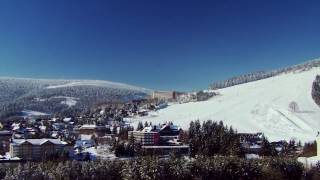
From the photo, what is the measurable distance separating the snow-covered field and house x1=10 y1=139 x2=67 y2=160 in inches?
1563

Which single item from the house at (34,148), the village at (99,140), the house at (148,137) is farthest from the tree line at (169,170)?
the house at (148,137)

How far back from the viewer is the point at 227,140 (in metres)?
80.1

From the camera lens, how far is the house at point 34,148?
81.2 meters

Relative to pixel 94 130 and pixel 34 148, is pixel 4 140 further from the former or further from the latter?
pixel 94 130

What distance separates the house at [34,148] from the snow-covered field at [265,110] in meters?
39.7

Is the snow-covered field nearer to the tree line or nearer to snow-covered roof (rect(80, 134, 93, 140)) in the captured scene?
snow-covered roof (rect(80, 134, 93, 140))

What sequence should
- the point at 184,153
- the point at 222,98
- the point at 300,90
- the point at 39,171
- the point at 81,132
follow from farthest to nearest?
the point at 222,98, the point at 300,90, the point at 81,132, the point at 184,153, the point at 39,171

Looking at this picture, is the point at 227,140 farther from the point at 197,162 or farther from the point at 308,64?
the point at 308,64

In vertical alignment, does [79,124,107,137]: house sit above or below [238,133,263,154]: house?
above

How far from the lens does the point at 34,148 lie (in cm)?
8338

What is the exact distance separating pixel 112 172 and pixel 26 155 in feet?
91.3

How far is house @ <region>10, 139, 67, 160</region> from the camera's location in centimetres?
8125

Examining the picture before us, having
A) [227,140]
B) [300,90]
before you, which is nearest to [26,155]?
[227,140]

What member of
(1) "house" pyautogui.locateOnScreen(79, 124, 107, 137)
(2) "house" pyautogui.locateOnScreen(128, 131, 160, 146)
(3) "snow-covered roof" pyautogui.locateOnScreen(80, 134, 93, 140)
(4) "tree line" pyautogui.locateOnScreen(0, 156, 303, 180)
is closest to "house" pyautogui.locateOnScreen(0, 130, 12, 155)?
(3) "snow-covered roof" pyautogui.locateOnScreen(80, 134, 93, 140)
